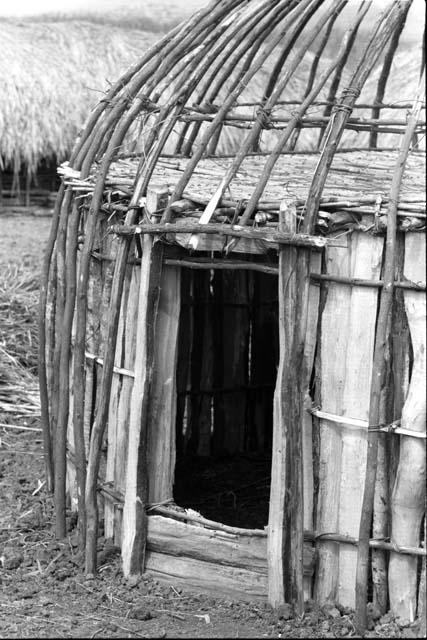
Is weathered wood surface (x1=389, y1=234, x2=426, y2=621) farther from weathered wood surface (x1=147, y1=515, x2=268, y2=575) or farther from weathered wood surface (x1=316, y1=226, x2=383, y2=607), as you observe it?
weathered wood surface (x1=147, y1=515, x2=268, y2=575)

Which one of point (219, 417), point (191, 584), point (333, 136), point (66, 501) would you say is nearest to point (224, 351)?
point (219, 417)

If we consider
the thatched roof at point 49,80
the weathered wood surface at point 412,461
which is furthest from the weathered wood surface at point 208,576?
the thatched roof at point 49,80

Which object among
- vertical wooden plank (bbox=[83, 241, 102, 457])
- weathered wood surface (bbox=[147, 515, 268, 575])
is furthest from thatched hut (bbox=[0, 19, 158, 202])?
weathered wood surface (bbox=[147, 515, 268, 575])

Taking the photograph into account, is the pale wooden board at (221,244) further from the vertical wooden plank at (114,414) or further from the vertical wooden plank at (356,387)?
the vertical wooden plank at (114,414)

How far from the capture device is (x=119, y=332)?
5434 mm

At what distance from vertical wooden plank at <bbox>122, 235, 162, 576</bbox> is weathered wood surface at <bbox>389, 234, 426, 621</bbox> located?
129cm

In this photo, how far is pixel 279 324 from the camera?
5.07m

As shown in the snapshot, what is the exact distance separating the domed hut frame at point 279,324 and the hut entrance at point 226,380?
134 centimetres

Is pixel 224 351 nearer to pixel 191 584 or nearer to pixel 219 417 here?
pixel 219 417

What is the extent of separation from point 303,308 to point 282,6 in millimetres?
2147

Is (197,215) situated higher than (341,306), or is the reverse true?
(197,215)

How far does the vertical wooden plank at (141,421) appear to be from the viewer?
5.06 meters

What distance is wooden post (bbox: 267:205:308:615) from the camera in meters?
4.68

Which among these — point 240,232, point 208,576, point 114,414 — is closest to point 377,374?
point 240,232
